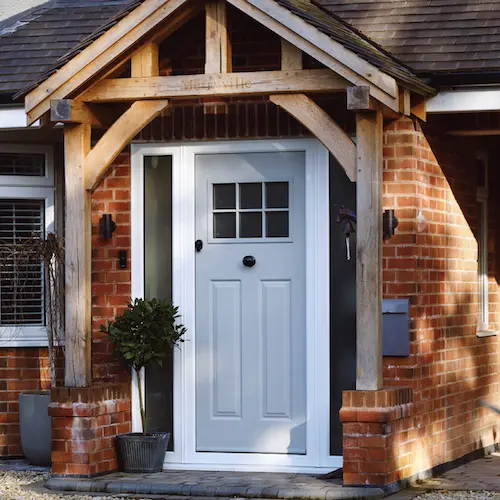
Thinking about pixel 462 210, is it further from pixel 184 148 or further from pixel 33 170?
pixel 33 170

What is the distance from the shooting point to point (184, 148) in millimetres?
9273

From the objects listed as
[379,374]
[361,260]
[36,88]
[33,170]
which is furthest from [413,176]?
[33,170]

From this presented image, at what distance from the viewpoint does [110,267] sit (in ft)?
30.5

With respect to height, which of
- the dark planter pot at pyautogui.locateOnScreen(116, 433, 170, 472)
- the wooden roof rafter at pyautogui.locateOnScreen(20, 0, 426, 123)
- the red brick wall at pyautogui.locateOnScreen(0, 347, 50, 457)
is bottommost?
the dark planter pot at pyautogui.locateOnScreen(116, 433, 170, 472)

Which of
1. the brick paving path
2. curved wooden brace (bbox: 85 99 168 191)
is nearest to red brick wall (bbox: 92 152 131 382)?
curved wooden brace (bbox: 85 99 168 191)

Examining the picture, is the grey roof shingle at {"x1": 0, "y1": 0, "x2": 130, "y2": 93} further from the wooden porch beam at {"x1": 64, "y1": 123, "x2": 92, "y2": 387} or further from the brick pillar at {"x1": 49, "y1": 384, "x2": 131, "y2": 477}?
the brick pillar at {"x1": 49, "y1": 384, "x2": 131, "y2": 477}

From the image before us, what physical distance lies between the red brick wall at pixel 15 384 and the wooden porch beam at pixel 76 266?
5.08 feet

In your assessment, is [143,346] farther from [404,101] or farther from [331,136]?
[404,101]

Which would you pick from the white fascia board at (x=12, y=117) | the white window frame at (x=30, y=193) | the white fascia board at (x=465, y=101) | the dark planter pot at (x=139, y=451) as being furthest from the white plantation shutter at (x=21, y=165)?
the white fascia board at (x=465, y=101)

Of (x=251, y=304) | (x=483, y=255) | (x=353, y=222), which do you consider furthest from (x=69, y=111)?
(x=483, y=255)

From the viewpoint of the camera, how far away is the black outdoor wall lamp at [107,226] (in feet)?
30.3

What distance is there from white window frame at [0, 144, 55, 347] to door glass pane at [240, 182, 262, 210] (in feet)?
6.46

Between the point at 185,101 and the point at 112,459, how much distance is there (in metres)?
2.68

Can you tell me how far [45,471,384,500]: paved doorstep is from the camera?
7.91 m
